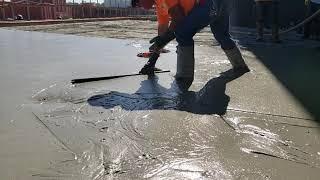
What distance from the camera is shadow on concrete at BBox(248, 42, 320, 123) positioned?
385 centimetres

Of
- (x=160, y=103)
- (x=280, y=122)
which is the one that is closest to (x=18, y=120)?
(x=160, y=103)

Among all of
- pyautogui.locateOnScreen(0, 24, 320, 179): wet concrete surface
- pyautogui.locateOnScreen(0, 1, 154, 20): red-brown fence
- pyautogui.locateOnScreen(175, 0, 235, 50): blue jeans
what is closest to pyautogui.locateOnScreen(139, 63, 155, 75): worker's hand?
pyautogui.locateOnScreen(0, 24, 320, 179): wet concrete surface

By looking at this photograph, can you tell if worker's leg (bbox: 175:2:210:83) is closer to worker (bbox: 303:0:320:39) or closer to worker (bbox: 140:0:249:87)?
worker (bbox: 140:0:249:87)

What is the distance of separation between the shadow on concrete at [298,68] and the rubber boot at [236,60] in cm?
39

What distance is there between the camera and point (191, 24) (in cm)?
465

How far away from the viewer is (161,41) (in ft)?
16.6

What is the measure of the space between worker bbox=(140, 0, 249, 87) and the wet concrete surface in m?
0.23

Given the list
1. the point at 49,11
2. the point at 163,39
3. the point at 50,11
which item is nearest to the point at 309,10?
the point at 163,39

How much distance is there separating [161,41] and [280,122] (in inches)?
91.6

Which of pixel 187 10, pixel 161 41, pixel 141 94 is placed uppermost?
pixel 187 10

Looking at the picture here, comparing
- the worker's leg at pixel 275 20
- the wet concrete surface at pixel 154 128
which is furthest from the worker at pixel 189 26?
→ the worker's leg at pixel 275 20

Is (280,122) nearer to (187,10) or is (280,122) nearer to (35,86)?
(187,10)

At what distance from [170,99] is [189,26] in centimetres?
117

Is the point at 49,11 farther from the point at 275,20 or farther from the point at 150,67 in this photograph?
the point at 150,67
